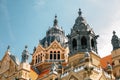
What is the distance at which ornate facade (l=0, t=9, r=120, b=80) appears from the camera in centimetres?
3538

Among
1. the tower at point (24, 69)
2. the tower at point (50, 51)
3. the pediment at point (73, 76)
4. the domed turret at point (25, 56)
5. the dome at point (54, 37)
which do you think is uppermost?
the dome at point (54, 37)

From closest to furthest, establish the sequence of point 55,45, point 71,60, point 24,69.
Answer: point 71,60 → point 24,69 → point 55,45

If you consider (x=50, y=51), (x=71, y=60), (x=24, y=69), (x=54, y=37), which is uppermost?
(x=54, y=37)

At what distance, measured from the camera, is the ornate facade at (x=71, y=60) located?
35.4m

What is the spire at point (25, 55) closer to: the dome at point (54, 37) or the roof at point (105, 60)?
the dome at point (54, 37)

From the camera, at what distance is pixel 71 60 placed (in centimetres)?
3928

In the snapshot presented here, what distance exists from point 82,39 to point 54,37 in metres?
18.3

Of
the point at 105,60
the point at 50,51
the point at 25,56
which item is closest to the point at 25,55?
the point at 25,56

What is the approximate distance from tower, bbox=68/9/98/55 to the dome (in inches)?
617

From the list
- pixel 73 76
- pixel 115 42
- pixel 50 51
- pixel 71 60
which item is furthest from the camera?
pixel 50 51

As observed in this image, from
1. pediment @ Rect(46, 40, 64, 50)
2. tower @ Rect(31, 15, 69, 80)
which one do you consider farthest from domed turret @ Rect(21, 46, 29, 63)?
pediment @ Rect(46, 40, 64, 50)

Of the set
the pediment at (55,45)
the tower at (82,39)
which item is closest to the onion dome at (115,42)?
the tower at (82,39)

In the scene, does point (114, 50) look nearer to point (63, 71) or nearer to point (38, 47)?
point (63, 71)

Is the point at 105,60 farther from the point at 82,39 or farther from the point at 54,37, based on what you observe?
the point at 54,37
